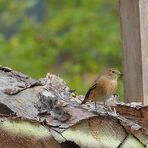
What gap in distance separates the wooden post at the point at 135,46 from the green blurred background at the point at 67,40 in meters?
4.06

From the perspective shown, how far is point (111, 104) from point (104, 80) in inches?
29.0

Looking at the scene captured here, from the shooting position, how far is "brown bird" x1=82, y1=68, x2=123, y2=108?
4242mm

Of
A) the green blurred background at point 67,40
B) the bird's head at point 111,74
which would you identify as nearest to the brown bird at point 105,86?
the bird's head at point 111,74

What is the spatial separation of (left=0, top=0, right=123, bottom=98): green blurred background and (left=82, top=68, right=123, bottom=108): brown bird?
3.79 m

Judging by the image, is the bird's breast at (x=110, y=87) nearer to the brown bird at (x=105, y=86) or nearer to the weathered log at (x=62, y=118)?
the brown bird at (x=105, y=86)

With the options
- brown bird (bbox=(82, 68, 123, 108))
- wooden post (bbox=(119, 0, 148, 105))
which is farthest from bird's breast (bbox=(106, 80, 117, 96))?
wooden post (bbox=(119, 0, 148, 105))

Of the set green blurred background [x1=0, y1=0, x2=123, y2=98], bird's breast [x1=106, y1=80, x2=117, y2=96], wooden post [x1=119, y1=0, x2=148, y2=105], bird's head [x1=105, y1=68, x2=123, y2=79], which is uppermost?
wooden post [x1=119, y1=0, x2=148, y2=105]

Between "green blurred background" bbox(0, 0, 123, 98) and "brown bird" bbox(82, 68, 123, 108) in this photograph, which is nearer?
"brown bird" bbox(82, 68, 123, 108)

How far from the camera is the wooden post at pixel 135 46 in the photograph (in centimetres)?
407

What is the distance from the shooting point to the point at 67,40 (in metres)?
9.05

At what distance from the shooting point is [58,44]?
9094 millimetres

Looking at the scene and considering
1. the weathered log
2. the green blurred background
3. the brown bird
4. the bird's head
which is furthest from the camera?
the green blurred background

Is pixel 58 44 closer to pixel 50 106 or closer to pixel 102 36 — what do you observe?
pixel 102 36

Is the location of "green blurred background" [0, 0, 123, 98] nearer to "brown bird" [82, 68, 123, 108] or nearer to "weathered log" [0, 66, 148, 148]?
"brown bird" [82, 68, 123, 108]
